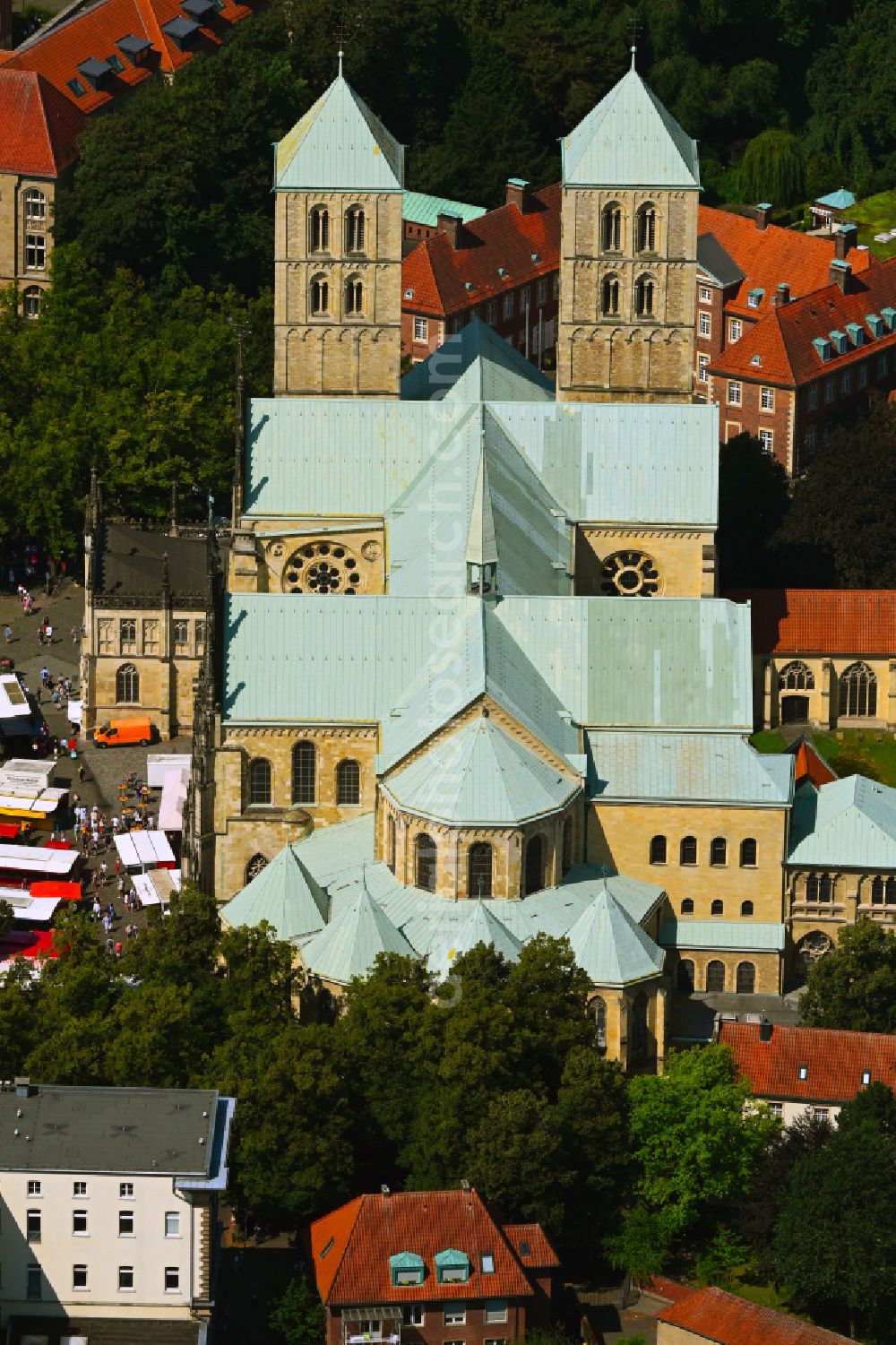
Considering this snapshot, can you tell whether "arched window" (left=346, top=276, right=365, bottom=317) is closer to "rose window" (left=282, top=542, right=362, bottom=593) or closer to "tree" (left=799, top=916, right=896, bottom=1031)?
"rose window" (left=282, top=542, right=362, bottom=593)

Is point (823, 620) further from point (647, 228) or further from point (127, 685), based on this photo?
point (127, 685)

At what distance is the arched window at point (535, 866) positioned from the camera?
145 meters

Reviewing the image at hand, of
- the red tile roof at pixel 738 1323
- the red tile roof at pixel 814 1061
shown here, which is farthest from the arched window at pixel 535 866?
the red tile roof at pixel 738 1323

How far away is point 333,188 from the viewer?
16450 cm

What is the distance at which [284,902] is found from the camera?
145m

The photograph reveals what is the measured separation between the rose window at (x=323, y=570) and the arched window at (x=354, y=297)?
31.7 feet

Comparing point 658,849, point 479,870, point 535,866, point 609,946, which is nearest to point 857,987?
point 609,946

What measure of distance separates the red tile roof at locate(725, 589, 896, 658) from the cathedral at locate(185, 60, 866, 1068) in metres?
15.8

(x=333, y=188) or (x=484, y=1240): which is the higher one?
(x=333, y=188)

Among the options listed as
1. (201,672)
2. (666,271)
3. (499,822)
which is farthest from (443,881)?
(666,271)

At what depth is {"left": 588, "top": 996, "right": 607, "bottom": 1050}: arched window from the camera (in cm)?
14138

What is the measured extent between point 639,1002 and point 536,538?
24.0 metres

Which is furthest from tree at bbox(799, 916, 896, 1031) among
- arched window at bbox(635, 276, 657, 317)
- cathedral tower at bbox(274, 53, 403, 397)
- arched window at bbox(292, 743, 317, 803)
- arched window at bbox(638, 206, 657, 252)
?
cathedral tower at bbox(274, 53, 403, 397)

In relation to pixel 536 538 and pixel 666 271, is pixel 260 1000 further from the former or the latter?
pixel 666 271
